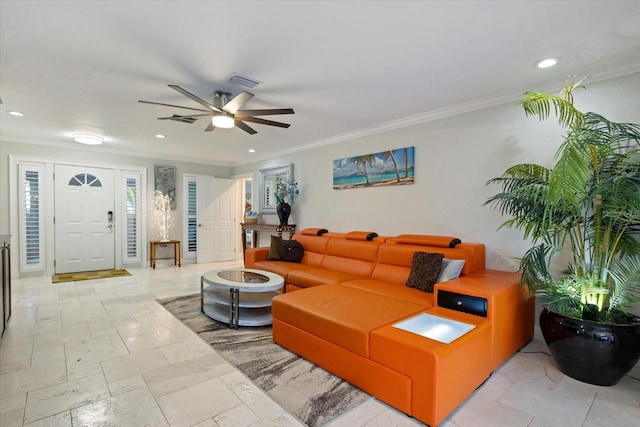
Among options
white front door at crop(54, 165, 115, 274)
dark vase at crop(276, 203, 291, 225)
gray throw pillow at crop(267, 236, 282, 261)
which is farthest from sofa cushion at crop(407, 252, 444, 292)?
white front door at crop(54, 165, 115, 274)

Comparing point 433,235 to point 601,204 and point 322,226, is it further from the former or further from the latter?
point 322,226

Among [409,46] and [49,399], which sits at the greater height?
[409,46]

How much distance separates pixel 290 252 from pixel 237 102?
2.55m

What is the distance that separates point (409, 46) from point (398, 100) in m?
1.10

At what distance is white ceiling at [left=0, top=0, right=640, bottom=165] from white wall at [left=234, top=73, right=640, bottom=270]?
0.62ft

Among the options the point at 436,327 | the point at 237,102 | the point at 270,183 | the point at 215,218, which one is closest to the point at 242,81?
the point at 237,102

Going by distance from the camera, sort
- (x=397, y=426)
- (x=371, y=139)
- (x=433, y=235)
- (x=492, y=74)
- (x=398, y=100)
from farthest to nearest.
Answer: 1. (x=371, y=139)
2. (x=433, y=235)
3. (x=398, y=100)
4. (x=492, y=74)
5. (x=397, y=426)

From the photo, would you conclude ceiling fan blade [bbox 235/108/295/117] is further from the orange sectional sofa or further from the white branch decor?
the white branch decor

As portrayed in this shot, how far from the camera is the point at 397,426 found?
1764mm

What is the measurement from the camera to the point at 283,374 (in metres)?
2.31

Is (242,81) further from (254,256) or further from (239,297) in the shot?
(254,256)

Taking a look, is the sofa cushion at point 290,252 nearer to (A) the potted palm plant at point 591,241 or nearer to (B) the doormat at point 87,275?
(A) the potted palm plant at point 591,241

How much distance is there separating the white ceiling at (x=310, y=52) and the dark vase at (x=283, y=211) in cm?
209

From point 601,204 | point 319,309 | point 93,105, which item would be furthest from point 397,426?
point 93,105
